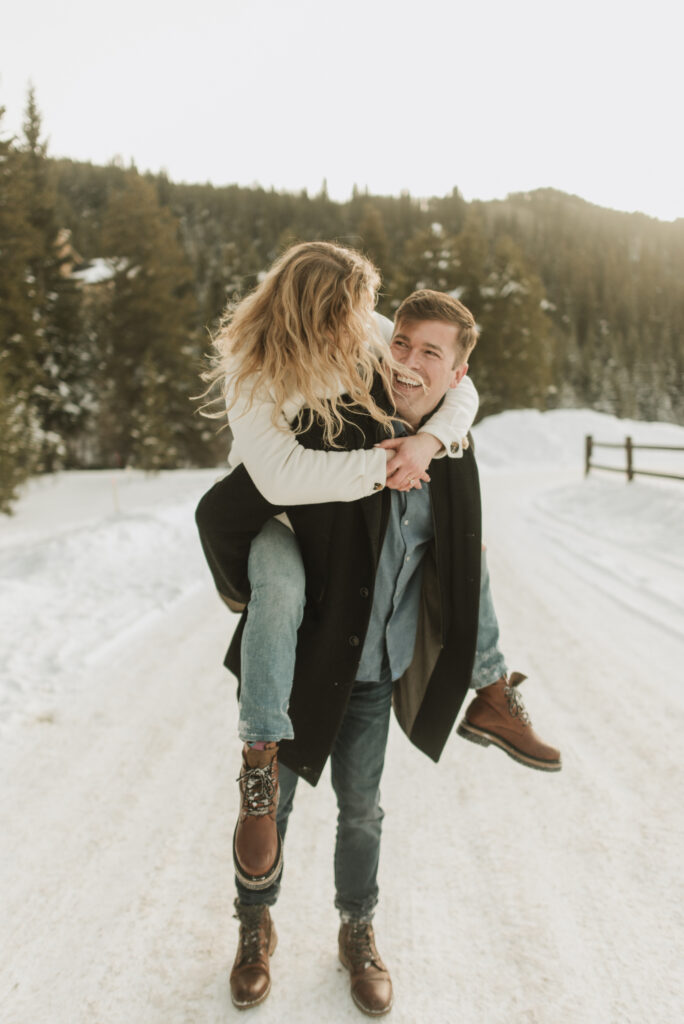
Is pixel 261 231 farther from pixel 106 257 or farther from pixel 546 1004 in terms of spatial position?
pixel 546 1004

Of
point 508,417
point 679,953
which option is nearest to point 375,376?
point 679,953

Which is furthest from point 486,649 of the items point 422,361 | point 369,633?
point 422,361

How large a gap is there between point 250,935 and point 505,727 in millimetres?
1021

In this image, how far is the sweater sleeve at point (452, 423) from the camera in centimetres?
183

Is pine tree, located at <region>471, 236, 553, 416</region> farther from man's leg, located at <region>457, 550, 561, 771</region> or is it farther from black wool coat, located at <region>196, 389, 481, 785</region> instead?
black wool coat, located at <region>196, 389, 481, 785</region>

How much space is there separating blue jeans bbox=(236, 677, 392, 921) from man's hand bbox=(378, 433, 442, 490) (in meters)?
0.66

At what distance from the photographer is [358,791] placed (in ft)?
6.43

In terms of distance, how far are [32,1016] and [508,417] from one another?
29.6m

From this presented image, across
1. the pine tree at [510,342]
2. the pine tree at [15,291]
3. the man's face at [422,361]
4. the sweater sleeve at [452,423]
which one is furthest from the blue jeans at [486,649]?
the pine tree at [510,342]

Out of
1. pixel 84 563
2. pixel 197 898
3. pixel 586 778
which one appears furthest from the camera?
pixel 84 563

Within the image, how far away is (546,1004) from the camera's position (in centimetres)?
185

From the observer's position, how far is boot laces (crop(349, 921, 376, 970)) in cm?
193

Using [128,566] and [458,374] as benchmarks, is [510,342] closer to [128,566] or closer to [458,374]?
[128,566]

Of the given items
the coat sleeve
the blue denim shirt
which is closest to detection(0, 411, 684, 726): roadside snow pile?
the coat sleeve
